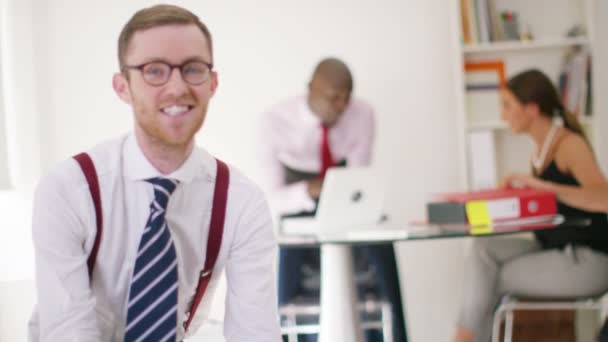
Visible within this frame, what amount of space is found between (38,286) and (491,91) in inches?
103

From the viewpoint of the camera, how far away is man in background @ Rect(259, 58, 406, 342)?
294 cm

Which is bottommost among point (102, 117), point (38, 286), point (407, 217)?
point (407, 217)

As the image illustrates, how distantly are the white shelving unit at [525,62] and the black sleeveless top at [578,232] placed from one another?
0.69m

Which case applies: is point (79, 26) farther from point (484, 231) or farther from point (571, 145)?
point (571, 145)

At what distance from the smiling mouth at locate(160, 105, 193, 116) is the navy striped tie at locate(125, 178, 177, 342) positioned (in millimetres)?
148

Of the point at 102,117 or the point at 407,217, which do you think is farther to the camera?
the point at 407,217

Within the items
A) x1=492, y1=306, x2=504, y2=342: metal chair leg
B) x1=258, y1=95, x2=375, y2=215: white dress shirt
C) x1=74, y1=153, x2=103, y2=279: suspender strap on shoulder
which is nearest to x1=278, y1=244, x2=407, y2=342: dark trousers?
x1=258, y1=95, x2=375, y2=215: white dress shirt

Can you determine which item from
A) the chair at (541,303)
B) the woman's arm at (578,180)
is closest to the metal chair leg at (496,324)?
the chair at (541,303)

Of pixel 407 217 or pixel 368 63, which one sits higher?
pixel 368 63

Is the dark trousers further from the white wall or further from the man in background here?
the white wall

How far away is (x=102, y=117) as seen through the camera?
7.37ft

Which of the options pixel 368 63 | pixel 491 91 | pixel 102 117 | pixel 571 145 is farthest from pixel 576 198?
pixel 102 117

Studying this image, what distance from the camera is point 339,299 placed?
2.40m

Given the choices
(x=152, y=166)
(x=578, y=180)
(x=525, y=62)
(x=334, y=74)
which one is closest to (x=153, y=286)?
(x=152, y=166)
